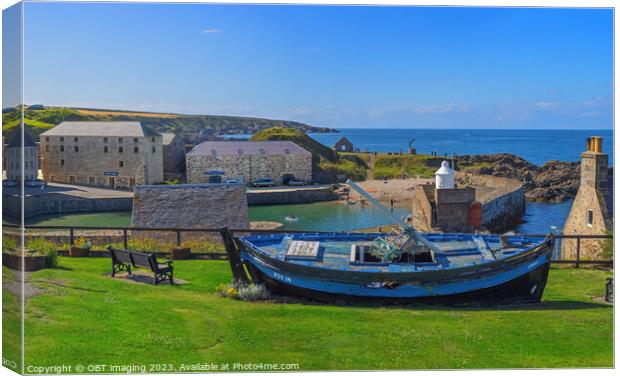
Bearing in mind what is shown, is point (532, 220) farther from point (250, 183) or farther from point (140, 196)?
point (140, 196)

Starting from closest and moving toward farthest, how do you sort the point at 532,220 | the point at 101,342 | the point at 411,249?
the point at 101,342 → the point at 411,249 → the point at 532,220

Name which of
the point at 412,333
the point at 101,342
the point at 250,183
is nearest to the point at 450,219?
the point at 412,333

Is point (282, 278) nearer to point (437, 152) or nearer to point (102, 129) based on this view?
point (437, 152)

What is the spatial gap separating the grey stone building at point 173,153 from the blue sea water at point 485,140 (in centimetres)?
161

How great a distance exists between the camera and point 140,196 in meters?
11.2

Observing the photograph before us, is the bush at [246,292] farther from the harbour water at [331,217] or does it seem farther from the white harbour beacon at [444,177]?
the white harbour beacon at [444,177]

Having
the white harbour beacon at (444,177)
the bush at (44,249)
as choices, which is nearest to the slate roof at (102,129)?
the bush at (44,249)

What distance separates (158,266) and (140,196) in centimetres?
88

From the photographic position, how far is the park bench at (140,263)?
10891 mm

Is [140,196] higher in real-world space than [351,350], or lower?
higher

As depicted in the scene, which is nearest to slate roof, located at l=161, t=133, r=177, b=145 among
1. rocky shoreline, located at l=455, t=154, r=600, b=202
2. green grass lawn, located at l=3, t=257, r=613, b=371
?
green grass lawn, located at l=3, t=257, r=613, b=371

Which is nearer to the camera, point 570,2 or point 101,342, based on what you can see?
point 101,342

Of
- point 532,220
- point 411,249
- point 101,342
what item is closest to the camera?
point 101,342

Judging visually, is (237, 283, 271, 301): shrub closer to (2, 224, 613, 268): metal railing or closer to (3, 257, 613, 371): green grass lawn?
(3, 257, 613, 371): green grass lawn
